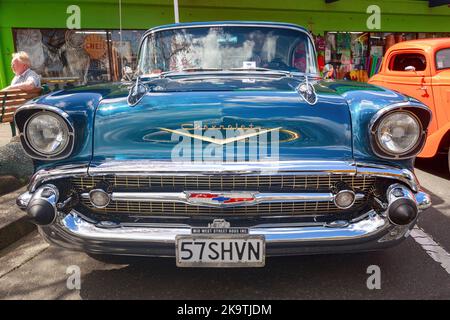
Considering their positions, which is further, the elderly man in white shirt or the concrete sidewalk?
the elderly man in white shirt

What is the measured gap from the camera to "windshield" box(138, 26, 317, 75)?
3109mm

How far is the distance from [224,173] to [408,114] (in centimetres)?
102

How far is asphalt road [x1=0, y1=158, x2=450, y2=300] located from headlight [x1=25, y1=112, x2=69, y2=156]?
33.2 inches

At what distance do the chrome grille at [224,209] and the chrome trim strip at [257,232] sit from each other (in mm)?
103

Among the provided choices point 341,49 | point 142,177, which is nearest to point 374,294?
point 142,177

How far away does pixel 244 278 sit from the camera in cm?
241

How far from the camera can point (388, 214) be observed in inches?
79.0

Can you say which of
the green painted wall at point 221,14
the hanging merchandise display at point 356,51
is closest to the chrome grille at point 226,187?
the green painted wall at point 221,14

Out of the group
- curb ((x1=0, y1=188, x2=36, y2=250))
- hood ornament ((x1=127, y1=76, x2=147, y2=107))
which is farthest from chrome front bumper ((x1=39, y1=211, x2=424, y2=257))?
curb ((x1=0, y1=188, x2=36, y2=250))

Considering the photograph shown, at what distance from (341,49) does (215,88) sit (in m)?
10.1

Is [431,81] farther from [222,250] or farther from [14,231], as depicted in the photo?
[14,231]

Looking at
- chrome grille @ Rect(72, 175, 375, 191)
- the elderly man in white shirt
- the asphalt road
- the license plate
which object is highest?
the elderly man in white shirt

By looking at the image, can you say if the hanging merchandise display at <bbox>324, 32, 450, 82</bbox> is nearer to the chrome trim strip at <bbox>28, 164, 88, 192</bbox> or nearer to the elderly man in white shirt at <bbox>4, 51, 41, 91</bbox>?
the elderly man in white shirt at <bbox>4, 51, 41, 91</bbox>
